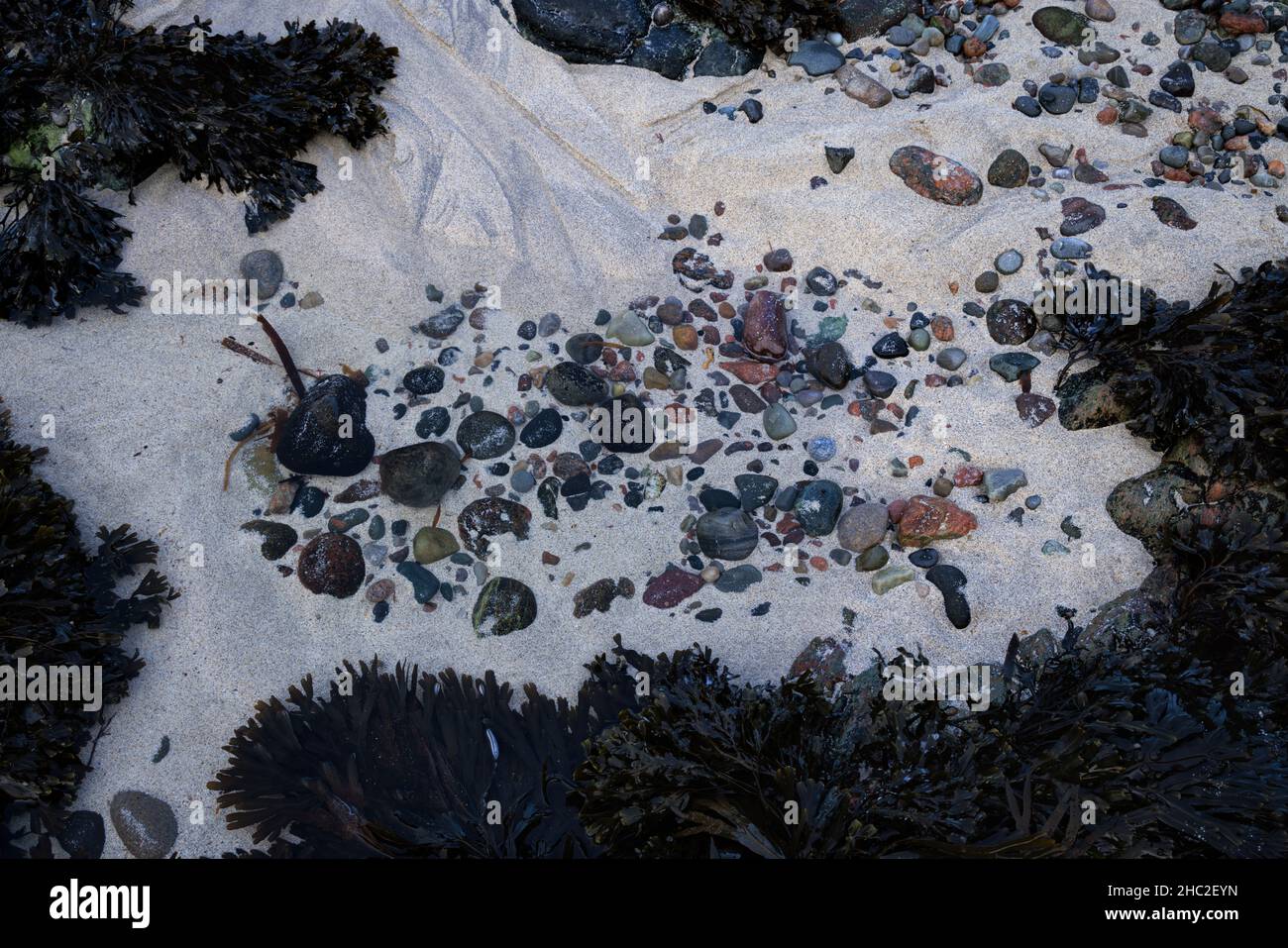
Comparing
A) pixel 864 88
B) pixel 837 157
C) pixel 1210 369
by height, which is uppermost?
pixel 864 88

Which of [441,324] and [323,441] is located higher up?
[441,324]

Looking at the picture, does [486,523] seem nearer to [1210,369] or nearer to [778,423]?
[778,423]

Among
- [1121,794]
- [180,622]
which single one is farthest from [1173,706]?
[180,622]

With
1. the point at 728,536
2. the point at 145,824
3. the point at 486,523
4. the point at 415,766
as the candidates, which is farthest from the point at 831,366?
the point at 145,824

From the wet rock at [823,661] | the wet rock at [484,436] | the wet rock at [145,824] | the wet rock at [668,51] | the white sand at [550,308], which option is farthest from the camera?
the wet rock at [668,51]

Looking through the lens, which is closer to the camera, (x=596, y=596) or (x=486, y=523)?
(x=596, y=596)

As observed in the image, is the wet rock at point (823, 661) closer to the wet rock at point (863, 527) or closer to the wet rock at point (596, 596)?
the wet rock at point (863, 527)

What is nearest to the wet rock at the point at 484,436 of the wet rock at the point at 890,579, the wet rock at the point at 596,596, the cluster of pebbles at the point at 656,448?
the cluster of pebbles at the point at 656,448
